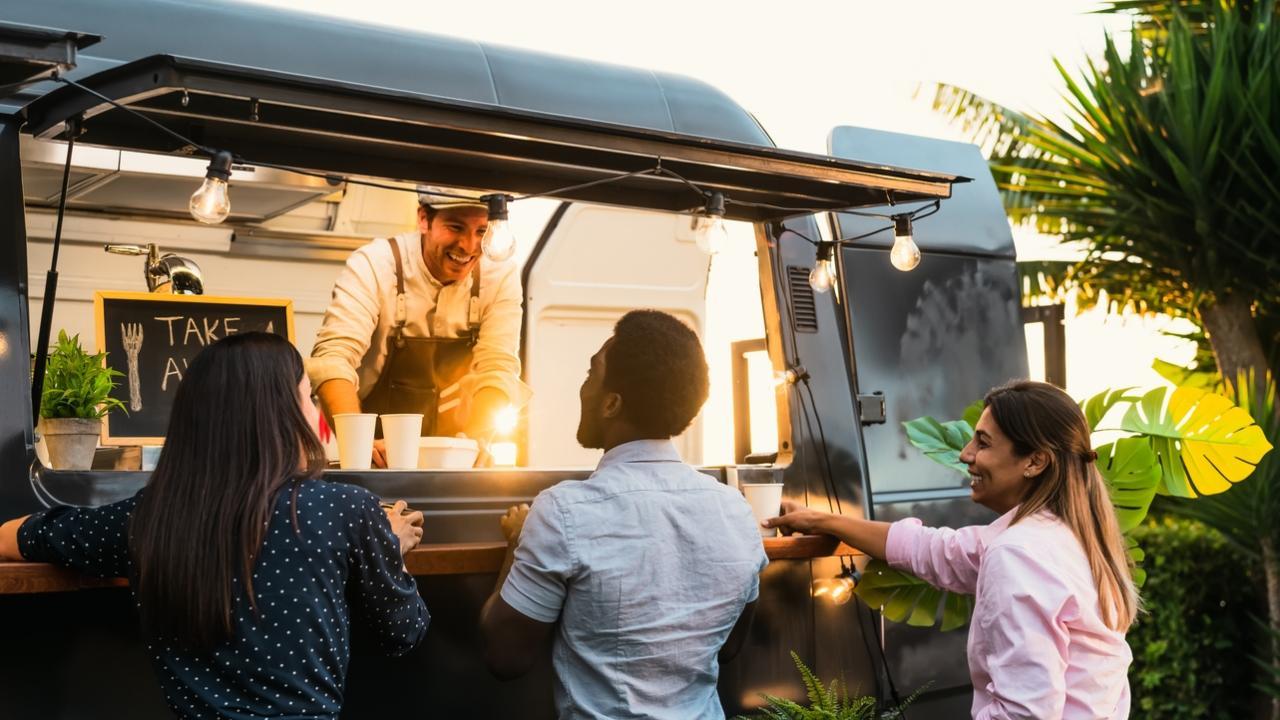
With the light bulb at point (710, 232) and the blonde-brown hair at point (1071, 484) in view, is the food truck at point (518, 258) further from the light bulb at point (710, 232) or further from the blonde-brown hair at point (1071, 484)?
the blonde-brown hair at point (1071, 484)

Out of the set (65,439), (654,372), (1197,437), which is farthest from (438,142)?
(1197,437)

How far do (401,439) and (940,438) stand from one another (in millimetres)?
1718

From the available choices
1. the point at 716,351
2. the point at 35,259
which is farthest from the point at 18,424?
the point at 716,351

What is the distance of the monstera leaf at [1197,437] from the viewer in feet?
13.8

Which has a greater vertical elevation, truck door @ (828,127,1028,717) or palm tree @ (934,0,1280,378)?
palm tree @ (934,0,1280,378)

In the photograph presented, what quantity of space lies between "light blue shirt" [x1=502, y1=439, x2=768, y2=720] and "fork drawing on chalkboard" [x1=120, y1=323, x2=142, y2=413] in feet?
5.96

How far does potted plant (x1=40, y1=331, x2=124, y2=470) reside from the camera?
3.20m

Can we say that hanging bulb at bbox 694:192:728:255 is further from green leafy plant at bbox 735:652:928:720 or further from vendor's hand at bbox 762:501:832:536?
green leafy plant at bbox 735:652:928:720

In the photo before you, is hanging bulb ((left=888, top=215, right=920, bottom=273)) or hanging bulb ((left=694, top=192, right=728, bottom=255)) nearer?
hanging bulb ((left=694, top=192, right=728, bottom=255))

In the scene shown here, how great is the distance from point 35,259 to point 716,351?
3.09m

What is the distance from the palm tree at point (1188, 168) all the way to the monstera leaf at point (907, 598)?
4.76m

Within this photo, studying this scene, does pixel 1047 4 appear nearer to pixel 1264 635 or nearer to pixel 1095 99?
pixel 1095 99

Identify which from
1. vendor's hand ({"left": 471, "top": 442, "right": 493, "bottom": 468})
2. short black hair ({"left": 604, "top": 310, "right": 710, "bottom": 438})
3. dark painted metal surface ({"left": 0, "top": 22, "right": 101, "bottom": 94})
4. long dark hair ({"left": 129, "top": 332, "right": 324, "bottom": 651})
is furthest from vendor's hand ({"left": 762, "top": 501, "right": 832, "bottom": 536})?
dark painted metal surface ({"left": 0, "top": 22, "right": 101, "bottom": 94})

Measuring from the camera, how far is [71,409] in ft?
10.6
